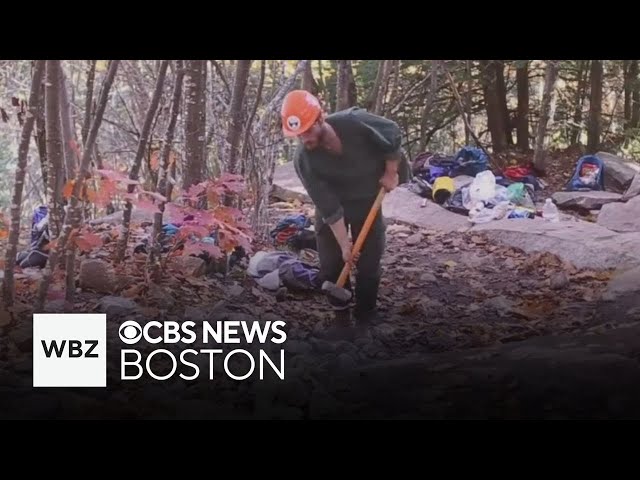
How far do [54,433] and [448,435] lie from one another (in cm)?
113

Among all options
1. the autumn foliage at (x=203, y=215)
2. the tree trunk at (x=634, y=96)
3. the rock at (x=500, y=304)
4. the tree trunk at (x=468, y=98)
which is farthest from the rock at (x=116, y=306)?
the tree trunk at (x=634, y=96)

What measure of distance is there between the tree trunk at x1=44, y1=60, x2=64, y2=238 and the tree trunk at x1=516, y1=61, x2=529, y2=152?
137 centimetres

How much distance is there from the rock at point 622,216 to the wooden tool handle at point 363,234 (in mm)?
709

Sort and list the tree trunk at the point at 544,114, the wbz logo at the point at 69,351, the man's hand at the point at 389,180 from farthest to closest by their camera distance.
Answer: the tree trunk at the point at 544,114, the man's hand at the point at 389,180, the wbz logo at the point at 69,351

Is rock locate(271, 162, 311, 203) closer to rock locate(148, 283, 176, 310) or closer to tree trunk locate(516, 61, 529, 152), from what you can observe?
rock locate(148, 283, 176, 310)

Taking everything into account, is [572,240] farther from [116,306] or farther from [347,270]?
[116,306]

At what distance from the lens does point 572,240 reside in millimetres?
2396

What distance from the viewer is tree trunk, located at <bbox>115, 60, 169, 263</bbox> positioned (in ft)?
7.67

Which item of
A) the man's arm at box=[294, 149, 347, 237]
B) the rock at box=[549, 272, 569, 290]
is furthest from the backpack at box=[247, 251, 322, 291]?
the rock at box=[549, 272, 569, 290]

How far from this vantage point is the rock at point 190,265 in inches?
92.7

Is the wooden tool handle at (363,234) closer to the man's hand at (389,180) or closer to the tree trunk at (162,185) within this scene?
the man's hand at (389,180)
